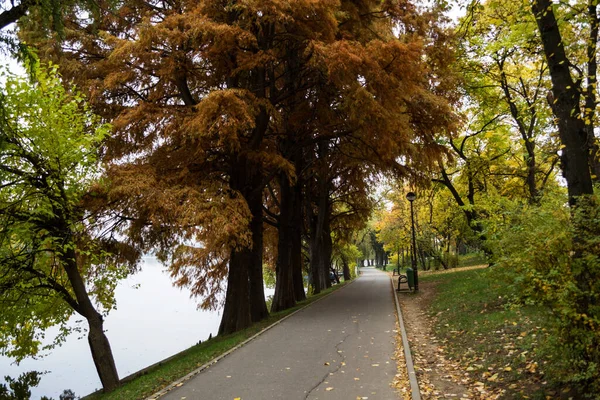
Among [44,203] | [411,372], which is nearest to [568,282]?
[411,372]

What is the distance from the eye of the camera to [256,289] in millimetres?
14938

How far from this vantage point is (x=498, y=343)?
23.3 ft

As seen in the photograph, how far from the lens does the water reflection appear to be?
16.5m

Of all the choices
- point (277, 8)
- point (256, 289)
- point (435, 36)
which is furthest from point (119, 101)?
point (435, 36)

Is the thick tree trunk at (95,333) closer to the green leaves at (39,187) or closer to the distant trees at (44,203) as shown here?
the distant trees at (44,203)

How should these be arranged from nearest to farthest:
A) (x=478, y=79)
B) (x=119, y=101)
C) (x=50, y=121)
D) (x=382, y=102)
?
(x=50, y=121) → (x=382, y=102) → (x=119, y=101) → (x=478, y=79)

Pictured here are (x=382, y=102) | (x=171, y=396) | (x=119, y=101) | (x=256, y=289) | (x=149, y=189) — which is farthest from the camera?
(x=256, y=289)

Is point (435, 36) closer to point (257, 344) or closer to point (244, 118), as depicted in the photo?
point (244, 118)

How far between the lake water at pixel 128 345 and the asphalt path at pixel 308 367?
586 cm

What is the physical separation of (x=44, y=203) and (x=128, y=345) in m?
15.9

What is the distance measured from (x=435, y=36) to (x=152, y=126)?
10372 millimetres

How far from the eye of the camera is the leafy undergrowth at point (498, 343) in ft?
16.9

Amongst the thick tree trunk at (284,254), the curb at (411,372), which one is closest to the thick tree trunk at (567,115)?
the curb at (411,372)

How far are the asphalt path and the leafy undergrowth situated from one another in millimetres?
1216
